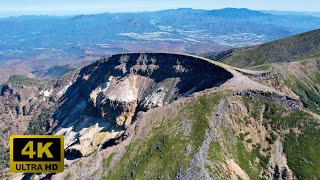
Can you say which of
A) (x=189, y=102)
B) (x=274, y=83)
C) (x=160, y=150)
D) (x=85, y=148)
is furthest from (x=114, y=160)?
(x=274, y=83)

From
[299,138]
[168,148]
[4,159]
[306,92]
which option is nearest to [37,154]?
[168,148]

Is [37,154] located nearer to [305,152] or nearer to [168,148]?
[168,148]

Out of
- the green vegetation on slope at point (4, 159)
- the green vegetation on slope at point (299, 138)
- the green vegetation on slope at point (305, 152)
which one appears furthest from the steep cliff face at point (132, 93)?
the green vegetation on slope at point (305, 152)

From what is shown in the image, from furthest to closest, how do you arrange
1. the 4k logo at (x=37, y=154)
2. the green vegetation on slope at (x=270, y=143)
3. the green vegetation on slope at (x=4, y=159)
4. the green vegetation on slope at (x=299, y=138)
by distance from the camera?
the green vegetation on slope at (x=4, y=159) → the green vegetation on slope at (x=270, y=143) → the green vegetation on slope at (x=299, y=138) → the 4k logo at (x=37, y=154)

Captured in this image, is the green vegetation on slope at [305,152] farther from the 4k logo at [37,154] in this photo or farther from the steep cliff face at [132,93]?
the 4k logo at [37,154]

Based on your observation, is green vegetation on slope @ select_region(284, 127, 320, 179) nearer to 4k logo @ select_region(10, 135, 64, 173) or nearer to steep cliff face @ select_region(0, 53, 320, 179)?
steep cliff face @ select_region(0, 53, 320, 179)

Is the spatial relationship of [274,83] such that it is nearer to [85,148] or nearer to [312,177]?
[312,177]

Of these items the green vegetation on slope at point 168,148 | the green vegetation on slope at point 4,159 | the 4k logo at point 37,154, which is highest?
the 4k logo at point 37,154
